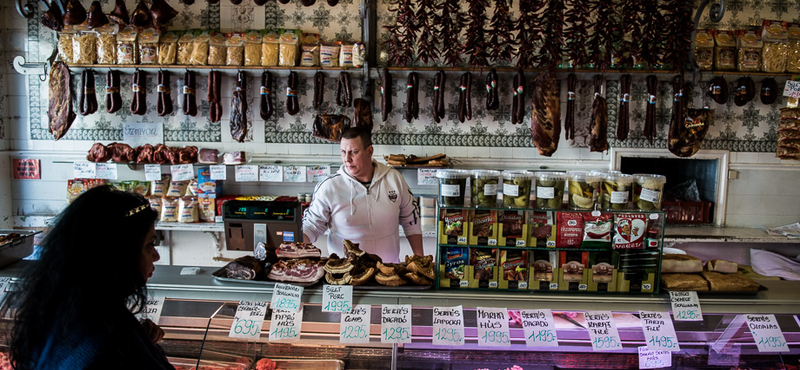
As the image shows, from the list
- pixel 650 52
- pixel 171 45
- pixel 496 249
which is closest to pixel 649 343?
pixel 496 249

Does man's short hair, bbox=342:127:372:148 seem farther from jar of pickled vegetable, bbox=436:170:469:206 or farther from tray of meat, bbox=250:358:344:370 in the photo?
tray of meat, bbox=250:358:344:370

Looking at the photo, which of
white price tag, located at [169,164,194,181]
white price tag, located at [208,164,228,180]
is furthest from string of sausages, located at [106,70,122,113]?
white price tag, located at [208,164,228,180]

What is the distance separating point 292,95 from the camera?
5207 mm

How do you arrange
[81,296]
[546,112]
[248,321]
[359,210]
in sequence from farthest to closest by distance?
[546,112], [359,210], [248,321], [81,296]

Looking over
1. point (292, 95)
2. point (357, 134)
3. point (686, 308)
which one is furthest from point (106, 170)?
point (686, 308)

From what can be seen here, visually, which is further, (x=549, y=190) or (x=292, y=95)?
(x=292, y=95)

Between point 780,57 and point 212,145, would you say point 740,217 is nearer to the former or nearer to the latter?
point 780,57

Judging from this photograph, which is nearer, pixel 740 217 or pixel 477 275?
pixel 477 275

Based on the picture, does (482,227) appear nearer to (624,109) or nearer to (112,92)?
(624,109)

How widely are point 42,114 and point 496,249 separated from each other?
19.4ft

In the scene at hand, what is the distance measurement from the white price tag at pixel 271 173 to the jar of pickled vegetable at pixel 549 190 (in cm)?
383

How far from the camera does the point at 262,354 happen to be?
7.86ft

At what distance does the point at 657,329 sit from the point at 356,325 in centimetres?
125

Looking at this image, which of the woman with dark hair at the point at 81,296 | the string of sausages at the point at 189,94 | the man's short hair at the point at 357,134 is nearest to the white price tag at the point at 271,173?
the string of sausages at the point at 189,94
